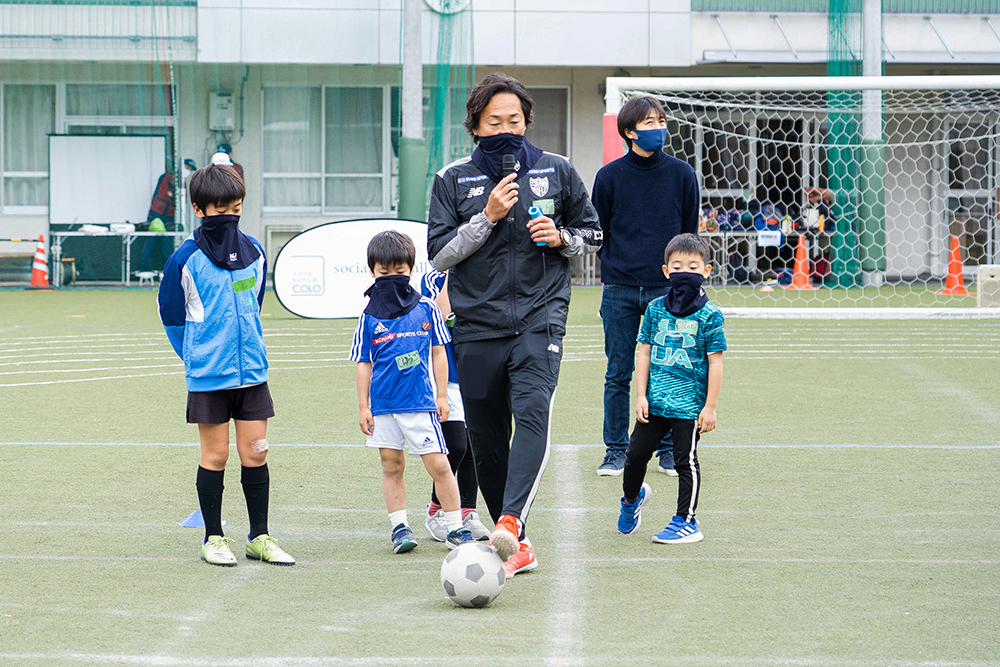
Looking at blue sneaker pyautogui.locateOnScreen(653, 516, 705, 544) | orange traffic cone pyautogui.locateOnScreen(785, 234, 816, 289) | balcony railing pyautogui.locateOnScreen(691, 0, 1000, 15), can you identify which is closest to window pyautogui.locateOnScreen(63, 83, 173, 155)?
balcony railing pyautogui.locateOnScreen(691, 0, 1000, 15)

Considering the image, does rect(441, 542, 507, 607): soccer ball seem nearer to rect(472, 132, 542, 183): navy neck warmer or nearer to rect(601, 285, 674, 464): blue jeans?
rect(472, 132, 542, 183): navy neck warmer

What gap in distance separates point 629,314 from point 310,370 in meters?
4.76

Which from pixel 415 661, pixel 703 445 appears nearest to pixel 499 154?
pixel 415 661

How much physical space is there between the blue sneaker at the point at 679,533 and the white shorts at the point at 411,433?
0.94 meters

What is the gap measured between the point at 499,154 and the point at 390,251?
1.85ft

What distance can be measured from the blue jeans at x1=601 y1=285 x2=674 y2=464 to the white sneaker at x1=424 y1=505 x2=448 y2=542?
5.31ft

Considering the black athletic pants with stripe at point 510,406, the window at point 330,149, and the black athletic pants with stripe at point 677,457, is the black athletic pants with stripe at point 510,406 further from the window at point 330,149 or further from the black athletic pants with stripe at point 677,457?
the window at point 330,149

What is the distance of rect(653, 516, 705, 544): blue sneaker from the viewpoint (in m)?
4.95

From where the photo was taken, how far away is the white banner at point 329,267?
48.0 feet

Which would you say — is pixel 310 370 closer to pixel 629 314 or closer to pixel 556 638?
pixel 629 314

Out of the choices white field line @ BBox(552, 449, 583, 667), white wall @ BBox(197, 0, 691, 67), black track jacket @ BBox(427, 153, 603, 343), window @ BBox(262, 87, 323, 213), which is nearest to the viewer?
white field line @ BBox(552, 449, 583, 667)

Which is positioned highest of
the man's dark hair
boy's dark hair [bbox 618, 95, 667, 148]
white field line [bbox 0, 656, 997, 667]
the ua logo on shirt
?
boy's dark hair [bbox 618, 95, 667, 148]

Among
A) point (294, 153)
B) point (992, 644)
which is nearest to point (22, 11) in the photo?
point (294, 153)

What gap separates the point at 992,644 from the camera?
3.59 meters
